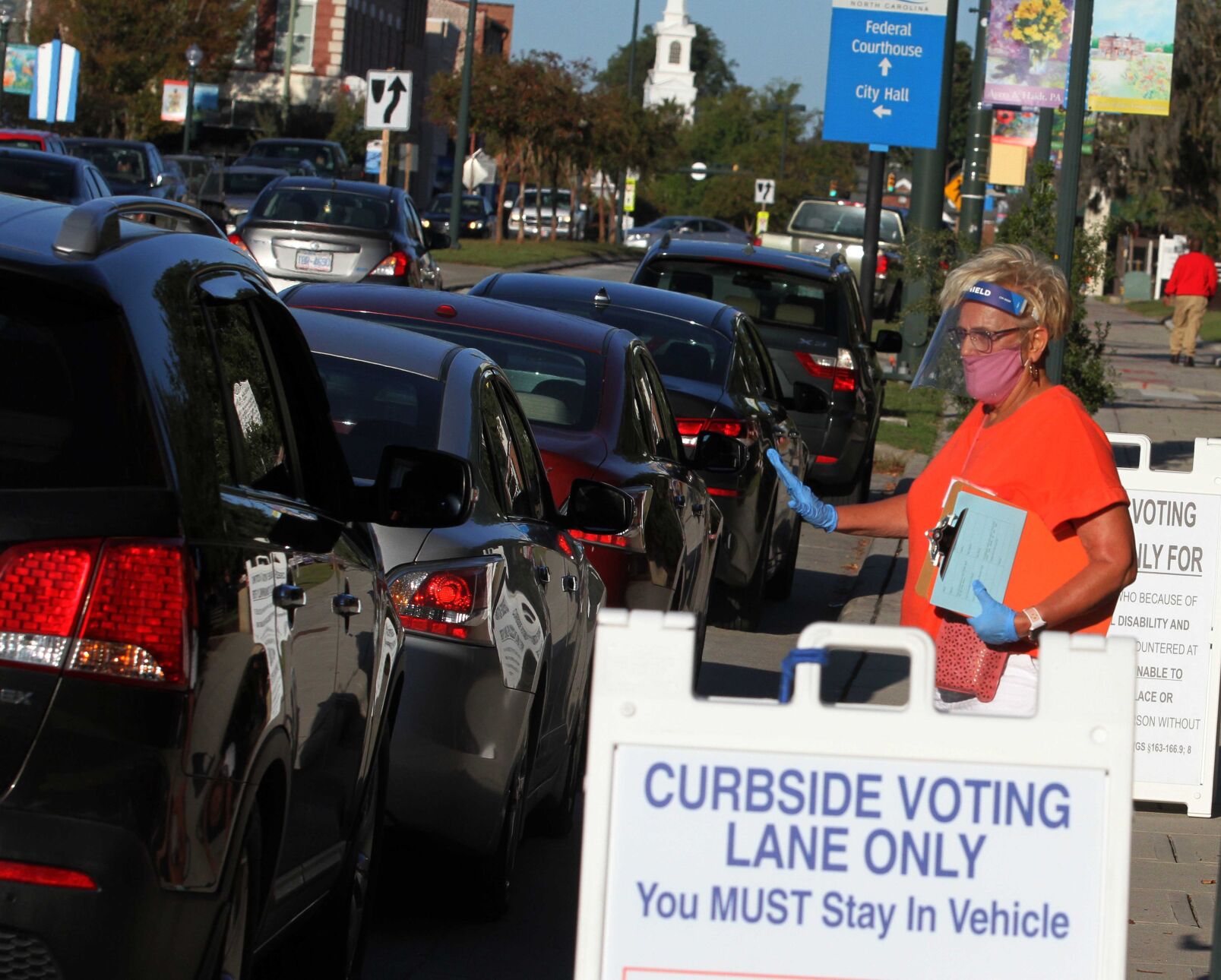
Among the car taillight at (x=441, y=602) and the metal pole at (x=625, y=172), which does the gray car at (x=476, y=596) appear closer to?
the car taillight at (x=441, y=602)

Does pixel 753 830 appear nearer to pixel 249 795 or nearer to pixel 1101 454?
pixel 249 795

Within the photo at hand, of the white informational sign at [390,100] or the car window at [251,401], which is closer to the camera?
the car window at [251,401]

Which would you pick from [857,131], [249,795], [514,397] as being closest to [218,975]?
[249,795]

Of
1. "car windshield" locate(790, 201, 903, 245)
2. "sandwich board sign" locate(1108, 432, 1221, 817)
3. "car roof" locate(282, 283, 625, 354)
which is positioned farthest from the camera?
"car windshield" locate(790, 201, 903, 245)

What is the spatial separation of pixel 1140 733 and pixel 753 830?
535cm

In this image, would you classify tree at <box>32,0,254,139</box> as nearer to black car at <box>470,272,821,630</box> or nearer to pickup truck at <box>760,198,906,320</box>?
pickup truck at <box>760,198,906,320</box>

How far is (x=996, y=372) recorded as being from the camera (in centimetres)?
475

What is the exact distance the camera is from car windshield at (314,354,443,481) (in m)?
6.30

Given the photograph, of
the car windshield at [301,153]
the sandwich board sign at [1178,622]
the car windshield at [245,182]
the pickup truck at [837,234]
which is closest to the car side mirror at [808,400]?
the sandwich board sign at [1178,622]

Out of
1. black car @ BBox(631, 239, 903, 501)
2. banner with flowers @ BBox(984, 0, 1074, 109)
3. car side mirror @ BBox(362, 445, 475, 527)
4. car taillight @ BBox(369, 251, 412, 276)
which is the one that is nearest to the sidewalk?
black car @ BBox(631, 239, 903, 501)

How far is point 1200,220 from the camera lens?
5906cm

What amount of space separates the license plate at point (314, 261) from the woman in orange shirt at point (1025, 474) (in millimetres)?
17512

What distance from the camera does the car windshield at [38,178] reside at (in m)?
20.3

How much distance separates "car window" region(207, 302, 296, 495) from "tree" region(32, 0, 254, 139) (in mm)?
57198
